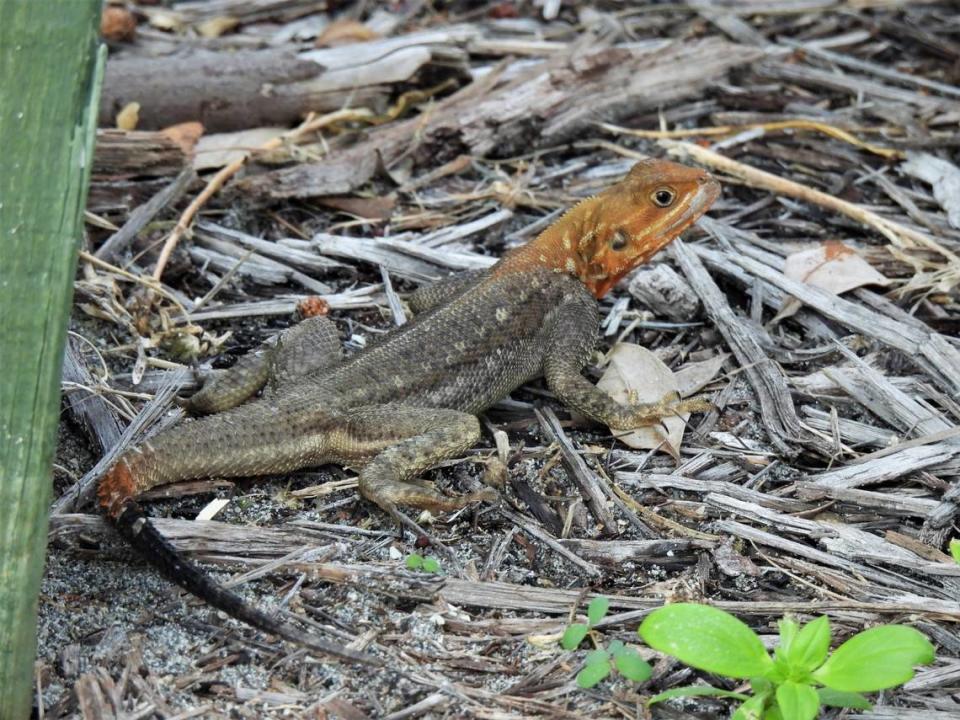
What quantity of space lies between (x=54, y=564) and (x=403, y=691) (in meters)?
1.43

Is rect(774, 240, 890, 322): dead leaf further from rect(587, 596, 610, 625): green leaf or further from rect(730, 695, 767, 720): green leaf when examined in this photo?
rect(730, 695, 767, 720): green leaf

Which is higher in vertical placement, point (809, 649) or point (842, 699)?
point (809, 649)

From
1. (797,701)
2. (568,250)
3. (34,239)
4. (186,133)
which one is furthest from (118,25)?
(797,701)

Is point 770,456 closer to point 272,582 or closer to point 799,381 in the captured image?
point 799,381

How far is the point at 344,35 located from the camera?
7.98 metres

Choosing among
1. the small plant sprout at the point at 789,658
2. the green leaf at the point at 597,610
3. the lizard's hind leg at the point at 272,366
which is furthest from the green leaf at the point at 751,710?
the lizard's hind leg at the point at 272,366

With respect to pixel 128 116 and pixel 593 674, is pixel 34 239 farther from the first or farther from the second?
pixel 128 116

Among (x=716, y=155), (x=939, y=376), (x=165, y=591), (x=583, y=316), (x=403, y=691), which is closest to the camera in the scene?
(x=403, y=691)

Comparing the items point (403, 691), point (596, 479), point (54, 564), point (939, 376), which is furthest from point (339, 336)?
point (939, 376)

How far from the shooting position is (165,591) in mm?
4055

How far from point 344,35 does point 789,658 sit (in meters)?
5.96

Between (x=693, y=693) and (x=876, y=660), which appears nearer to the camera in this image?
(x=876, y=660)

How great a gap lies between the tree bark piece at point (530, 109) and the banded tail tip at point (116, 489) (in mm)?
2692

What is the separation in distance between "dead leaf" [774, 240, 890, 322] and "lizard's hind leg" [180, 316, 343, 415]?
2.41 metres
